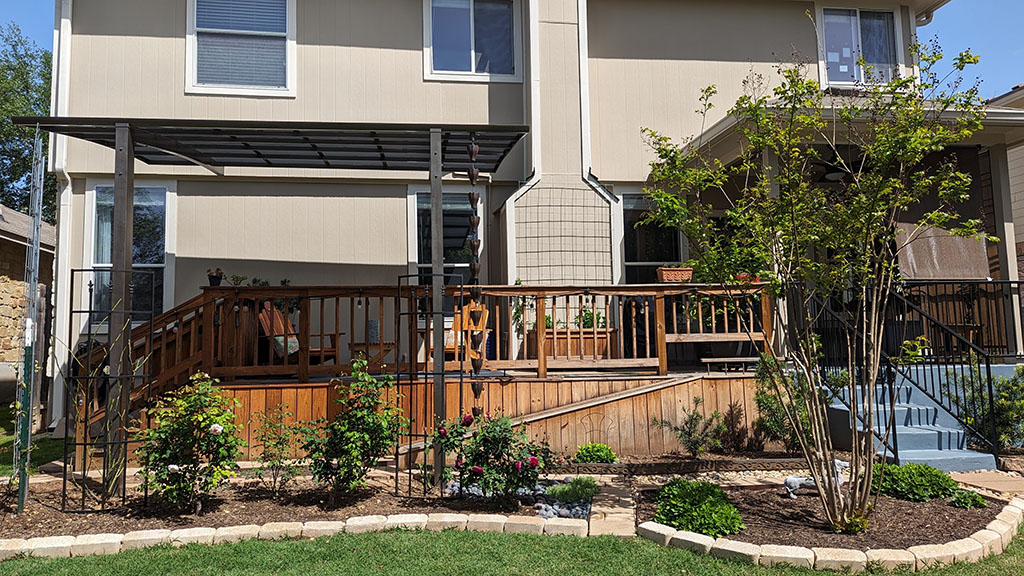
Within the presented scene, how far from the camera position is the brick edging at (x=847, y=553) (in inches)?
146

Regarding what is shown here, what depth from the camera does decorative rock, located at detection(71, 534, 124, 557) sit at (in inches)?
161

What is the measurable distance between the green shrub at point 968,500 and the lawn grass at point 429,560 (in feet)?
1.77

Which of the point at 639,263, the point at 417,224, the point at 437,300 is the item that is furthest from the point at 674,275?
the point at 437,300

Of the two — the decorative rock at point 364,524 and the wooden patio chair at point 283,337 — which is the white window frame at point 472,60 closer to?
the wooden patio chair at point 283,337

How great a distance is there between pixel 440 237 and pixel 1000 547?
4238 mm

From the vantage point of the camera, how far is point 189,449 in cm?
474

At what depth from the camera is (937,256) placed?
828 cm

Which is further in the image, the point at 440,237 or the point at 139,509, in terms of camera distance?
the point at 440,237

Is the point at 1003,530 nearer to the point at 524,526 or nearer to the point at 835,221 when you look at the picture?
the point at 835,221

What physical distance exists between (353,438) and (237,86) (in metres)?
5.81

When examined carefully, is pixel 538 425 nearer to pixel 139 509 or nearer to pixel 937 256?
pixel 139 509

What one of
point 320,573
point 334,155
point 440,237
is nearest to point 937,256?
point 440,237

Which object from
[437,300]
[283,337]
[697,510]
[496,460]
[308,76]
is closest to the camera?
[697,510]

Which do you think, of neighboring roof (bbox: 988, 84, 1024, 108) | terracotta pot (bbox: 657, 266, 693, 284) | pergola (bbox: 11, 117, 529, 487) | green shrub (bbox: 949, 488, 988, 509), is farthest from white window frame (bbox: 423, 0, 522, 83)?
neighboring roof (bbox: 988, 84, 1024, 108)
